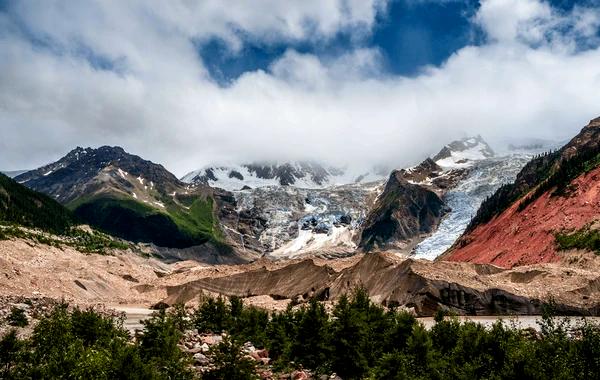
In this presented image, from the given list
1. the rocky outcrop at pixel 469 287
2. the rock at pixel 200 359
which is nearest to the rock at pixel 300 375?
the rock at pixel 200 359

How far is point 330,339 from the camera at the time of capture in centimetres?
3725

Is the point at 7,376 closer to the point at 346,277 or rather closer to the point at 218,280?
the point at 346,277

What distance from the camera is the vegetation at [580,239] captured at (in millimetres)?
85956

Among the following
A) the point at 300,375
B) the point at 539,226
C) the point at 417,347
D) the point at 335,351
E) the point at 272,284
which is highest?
the point at 539,226

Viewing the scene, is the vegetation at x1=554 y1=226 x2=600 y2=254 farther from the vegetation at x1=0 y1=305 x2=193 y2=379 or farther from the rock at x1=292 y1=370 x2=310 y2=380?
the vegetation at x1=0 y1=305 x2=193 y2=379

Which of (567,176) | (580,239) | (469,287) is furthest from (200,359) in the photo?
(567,176)

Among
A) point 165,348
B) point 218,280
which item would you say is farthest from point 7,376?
point 218,280

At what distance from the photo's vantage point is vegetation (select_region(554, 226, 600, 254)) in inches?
3384

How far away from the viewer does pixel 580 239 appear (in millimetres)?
92750

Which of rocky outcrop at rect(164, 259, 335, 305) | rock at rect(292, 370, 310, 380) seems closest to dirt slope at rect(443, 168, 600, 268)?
rocky outcrop at rect(164, 259, 335, 305)

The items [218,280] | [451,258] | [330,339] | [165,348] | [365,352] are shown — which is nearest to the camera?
[165,348]

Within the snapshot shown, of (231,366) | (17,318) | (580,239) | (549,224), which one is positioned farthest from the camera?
(549,224)

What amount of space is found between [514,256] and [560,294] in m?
55.2

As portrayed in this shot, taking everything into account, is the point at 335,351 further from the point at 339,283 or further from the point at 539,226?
the point at 539,226
